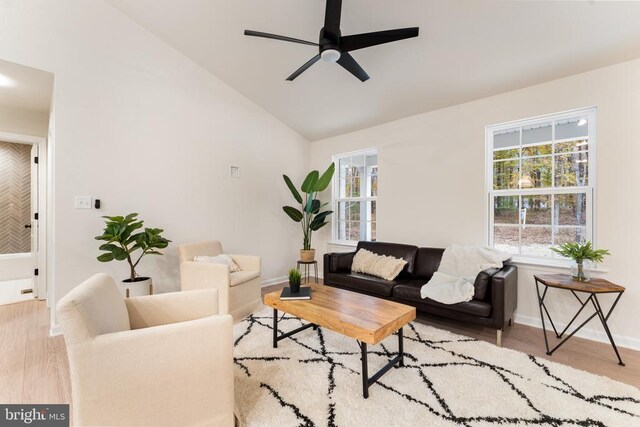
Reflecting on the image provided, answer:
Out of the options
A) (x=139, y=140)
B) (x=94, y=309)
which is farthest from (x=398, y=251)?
(x=139, y=140)

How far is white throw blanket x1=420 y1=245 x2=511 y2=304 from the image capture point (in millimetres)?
2588

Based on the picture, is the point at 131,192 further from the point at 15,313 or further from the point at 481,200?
the point at 481,200

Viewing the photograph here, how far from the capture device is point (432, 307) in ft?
8.87

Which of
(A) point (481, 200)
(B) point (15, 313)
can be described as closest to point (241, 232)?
(B) point (15, 313)

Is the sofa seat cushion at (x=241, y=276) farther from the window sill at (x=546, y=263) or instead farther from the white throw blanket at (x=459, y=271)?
the window sill at (x=546, y=263)

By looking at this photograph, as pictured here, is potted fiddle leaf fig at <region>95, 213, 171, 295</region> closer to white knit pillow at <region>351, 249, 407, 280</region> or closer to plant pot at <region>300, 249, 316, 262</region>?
plant pot at <region>300, 249, 316, 262</region>

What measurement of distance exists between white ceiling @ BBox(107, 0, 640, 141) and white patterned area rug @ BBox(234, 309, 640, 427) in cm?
261

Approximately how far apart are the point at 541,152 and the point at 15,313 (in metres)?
6.20

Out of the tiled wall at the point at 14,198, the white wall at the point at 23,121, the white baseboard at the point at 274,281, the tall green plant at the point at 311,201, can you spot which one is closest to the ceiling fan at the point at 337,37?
the tall green plant at the point at 311,201

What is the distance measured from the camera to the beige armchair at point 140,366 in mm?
1206

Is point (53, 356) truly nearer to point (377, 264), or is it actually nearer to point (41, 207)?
point (41, 207)

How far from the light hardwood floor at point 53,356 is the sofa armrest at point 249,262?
5.67ft

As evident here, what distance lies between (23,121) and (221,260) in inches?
126

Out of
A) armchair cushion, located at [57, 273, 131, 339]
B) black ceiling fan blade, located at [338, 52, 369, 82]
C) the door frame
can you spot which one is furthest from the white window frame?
the door frame
